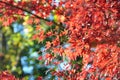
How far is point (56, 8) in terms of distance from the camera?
6156 mm

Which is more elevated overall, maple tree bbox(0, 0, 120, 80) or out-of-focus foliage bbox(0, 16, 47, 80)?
maple tree bbox(0, 0, 120, 80)

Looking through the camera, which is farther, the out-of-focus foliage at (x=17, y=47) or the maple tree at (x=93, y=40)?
the out-of-focus foliage at (x=17, y=47)

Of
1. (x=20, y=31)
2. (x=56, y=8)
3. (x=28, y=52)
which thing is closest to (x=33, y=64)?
(x=28, y=52)

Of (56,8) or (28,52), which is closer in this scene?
(56,8)

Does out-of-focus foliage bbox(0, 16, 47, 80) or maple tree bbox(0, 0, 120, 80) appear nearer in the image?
maple tree bbox(0, 0, 120, 80)

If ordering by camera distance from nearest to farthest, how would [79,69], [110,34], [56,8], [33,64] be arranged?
[110,34] < [79,69] < [56,8] < [33,64]

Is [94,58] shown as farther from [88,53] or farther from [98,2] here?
[98,2]

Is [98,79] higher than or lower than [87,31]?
lower

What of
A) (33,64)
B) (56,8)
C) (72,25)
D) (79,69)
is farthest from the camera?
(33,64)

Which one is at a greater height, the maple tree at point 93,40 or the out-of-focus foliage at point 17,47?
the maple tree at point 93,40

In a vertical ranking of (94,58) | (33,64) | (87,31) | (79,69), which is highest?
(87,31)

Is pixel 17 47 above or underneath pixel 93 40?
underneath

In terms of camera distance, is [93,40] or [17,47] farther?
[17,47]

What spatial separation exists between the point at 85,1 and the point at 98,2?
18 cm
